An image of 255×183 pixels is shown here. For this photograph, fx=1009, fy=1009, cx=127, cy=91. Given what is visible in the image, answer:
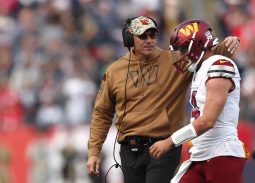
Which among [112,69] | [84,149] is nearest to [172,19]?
[84,149]

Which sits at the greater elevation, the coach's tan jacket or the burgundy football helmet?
the burgundy football helmet

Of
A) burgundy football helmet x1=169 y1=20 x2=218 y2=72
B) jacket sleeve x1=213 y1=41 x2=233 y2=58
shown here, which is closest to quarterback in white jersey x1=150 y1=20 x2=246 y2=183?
burgundy football helmet x1=169 y1=20 x2=218 y2=72

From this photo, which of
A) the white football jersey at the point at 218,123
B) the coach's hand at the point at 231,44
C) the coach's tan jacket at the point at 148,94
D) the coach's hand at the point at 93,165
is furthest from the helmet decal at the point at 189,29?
the coach's hand at the point at 93,165

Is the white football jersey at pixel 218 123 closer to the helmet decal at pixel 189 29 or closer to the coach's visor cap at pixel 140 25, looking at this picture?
the helmet decal at pixel 189 29

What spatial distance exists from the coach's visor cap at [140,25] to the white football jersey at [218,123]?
98 centimetres

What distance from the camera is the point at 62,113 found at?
14.9 meters

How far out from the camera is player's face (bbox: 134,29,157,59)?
8.25 m

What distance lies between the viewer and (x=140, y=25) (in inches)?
326

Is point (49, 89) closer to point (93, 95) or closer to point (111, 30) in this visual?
point (93, 95)

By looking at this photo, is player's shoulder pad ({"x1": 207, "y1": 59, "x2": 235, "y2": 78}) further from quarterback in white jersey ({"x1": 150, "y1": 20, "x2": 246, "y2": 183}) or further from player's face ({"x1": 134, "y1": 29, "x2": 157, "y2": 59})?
player's face ({"x1": 134, "y1": 29, "x2": 157, "y2": 59})

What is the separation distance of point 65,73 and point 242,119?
3158 millimetres

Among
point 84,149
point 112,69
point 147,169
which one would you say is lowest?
point 84,149

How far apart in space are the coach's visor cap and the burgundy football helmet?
2.01 ft

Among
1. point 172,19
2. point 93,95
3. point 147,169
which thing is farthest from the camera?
point 172,19
